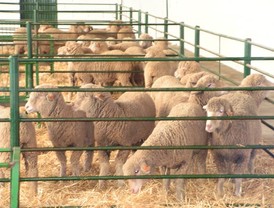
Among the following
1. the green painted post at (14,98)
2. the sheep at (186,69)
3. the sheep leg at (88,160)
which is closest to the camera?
the green painted post at (14,98)

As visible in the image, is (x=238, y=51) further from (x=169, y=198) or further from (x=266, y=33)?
(x=169, y=198)

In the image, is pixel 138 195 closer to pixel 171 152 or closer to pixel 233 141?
pixel 171 152

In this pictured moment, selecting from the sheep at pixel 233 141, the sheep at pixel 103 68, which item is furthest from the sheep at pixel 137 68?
the sheep at pixel 233 141

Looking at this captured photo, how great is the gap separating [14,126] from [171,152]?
1463mm

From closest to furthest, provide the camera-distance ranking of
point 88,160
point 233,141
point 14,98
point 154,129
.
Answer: point 14,98, point 154,129, point 233,141, point 88,160

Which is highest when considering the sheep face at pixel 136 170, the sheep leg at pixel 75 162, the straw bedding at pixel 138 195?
the sheep face at pixel 136 170

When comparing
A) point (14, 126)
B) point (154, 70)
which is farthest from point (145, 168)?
point (154, 70)

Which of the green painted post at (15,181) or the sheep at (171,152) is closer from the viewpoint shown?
the green painted post at (15,181)

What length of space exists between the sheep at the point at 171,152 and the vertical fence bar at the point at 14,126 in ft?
3.21

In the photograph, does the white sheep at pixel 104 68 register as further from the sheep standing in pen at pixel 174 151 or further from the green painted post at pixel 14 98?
the green painted post at pixel 14 98

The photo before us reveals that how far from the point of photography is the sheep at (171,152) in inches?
211

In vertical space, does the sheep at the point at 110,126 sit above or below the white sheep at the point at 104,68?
below

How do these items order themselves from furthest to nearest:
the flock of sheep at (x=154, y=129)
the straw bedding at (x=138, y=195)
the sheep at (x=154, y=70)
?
the sheep at (x=154, y=70) → the flock of sheep at (x=154, y=129) → the straw bedding at (x=138, y=195)

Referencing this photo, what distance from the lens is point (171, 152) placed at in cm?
566
